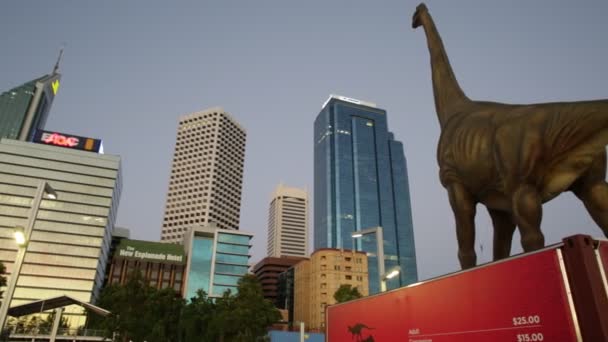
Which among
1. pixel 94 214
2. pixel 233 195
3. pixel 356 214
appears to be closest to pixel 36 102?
pixel 233 195

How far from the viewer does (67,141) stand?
93.6 metres

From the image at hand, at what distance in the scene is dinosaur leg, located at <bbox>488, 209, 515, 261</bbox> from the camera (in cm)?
576

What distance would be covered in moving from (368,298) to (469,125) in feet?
9.78

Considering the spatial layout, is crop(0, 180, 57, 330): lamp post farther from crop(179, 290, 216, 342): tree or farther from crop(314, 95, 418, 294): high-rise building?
crop(314, 95, 418, 294): high-rise building

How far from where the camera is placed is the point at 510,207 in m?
5.18

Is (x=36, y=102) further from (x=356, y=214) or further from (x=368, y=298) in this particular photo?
(x=368, y=298)

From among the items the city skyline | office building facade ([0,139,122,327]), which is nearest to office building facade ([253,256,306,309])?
office building facade ([0,139,122,327])

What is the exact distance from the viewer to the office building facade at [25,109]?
158 m

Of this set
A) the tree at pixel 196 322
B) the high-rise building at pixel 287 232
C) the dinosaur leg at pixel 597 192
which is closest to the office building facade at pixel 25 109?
the high-rise building at pixel 287 232

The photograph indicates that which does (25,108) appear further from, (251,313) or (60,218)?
(251,313)

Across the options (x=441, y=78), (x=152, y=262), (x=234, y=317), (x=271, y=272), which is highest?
(x=271, y=272)

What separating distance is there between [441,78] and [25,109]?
194 metres

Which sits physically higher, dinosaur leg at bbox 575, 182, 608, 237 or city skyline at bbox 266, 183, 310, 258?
city skyline at bbox 266, 183, 310, 258

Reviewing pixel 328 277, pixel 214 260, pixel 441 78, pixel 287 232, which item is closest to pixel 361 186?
pixel 287 232
